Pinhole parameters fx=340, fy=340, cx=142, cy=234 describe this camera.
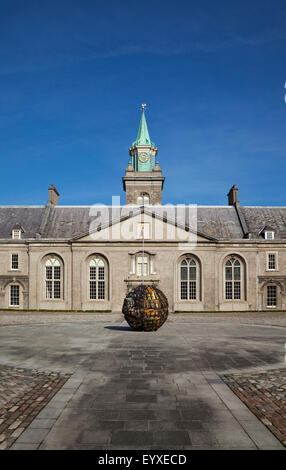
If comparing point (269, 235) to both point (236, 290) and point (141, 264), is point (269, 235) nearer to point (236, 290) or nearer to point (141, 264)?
point (236, 290)

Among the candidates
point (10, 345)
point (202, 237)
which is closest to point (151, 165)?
point (202, 237)

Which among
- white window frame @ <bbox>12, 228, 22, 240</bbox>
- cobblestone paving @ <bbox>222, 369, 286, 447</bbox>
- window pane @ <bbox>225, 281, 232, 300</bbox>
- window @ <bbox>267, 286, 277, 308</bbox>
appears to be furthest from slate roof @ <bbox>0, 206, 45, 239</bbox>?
cobblestone paving @ <bbox>222, 369, 286, 447</bbox>

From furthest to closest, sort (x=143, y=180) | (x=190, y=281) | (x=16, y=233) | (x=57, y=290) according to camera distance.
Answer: (x=143, y=180) < (x=16, y=233) < (x=57, y=290) < (x=190, y=281)

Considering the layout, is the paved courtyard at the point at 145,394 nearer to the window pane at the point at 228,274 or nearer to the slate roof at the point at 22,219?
the window pane at the point at 228,274

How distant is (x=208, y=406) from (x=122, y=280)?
99.8 ft

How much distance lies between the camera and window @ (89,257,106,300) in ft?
123

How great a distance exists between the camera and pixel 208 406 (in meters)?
7.04

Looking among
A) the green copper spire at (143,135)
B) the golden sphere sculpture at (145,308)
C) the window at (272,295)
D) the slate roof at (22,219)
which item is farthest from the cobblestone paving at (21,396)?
the green copper spire at (143,135)

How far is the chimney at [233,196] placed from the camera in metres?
43.8

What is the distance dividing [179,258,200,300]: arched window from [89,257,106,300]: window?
8.68 meters

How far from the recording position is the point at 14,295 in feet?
127

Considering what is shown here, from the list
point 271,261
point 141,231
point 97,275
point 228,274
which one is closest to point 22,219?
point 97,275

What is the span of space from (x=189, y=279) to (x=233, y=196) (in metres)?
13.6

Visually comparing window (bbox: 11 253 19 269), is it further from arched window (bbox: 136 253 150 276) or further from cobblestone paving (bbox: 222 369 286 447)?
cobblestone paving (bbox: 222 369 286 447)
